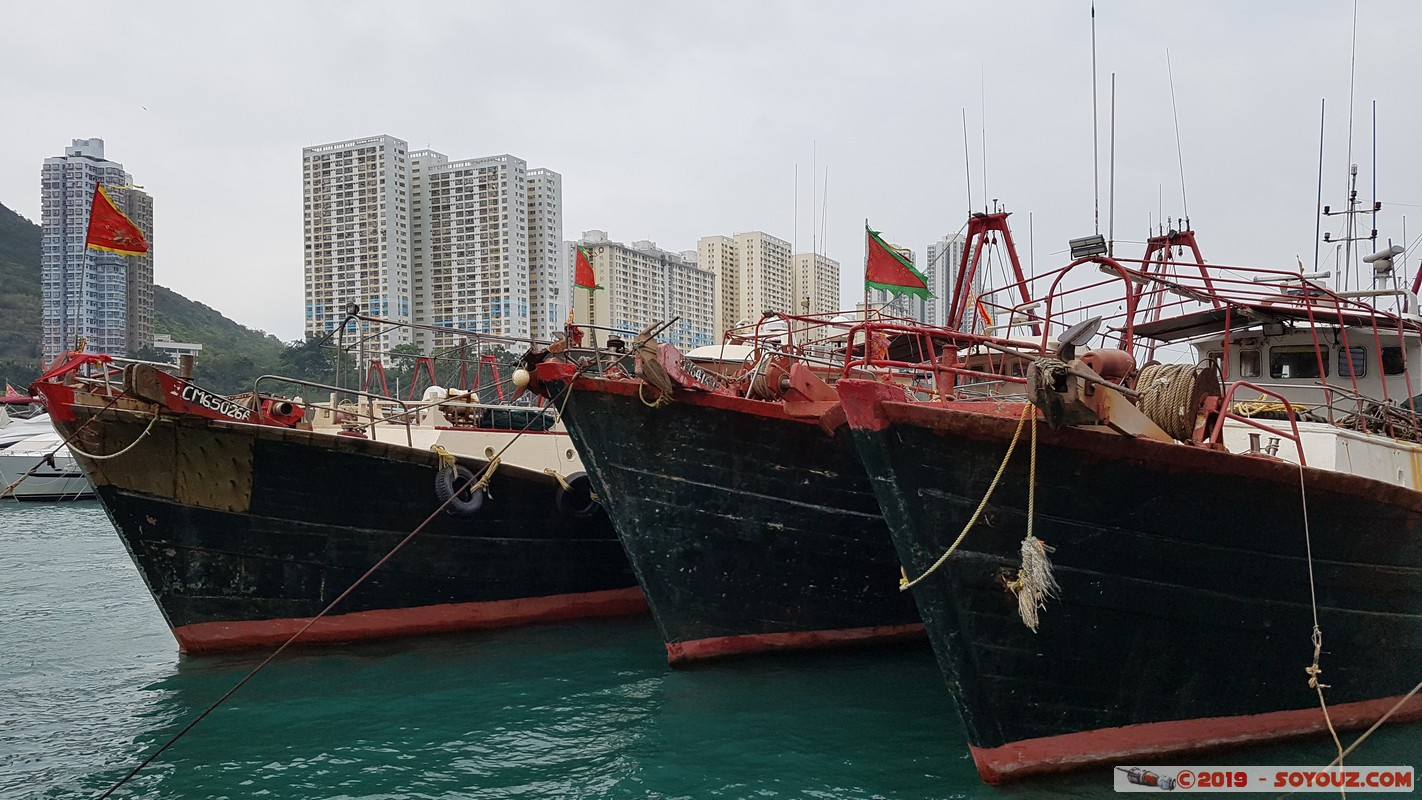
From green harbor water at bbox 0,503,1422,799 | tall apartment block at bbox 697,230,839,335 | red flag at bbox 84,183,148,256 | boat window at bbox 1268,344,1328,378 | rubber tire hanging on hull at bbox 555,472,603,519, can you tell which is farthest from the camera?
tall apartment block at bbox 697,230,839,335

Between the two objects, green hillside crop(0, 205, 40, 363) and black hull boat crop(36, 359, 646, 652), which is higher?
green hillside crop(0, 205, 40, 363)

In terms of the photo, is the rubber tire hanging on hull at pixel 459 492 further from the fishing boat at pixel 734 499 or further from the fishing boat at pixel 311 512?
the fishing boat at pixel 734 499

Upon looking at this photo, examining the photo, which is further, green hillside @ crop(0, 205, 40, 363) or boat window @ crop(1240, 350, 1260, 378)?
green hillside @ crop(0, 205, 40, 363)

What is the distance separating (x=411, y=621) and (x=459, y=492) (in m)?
1.78

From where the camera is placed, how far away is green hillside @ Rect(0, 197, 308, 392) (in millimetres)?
65888

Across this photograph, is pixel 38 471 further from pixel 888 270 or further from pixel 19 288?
pixel 19 288

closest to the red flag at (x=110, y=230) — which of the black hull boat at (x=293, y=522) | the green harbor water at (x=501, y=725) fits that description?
the black hull boat at (x=293, y=522)

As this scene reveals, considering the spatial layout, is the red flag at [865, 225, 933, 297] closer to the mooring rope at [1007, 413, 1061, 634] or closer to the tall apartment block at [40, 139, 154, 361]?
the mooring rope at [1007, 413, 1061, 634]

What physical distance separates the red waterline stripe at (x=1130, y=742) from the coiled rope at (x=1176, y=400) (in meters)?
2.10

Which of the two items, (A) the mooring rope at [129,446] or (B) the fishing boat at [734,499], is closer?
(B) the fishing boat at [734,499]

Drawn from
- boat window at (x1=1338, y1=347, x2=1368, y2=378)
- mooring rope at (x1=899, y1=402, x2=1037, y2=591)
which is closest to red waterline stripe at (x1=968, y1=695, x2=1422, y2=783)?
mooring rope at (x1=899, y1=402, x2=1037, y2=591)

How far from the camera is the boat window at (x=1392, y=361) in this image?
10.1 metres

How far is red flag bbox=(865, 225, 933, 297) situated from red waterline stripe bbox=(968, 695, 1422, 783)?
8523 millimetres

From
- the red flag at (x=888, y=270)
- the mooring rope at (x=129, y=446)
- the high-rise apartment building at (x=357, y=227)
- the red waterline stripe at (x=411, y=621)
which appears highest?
the high-rise apartment building at (x=357, y=227)
